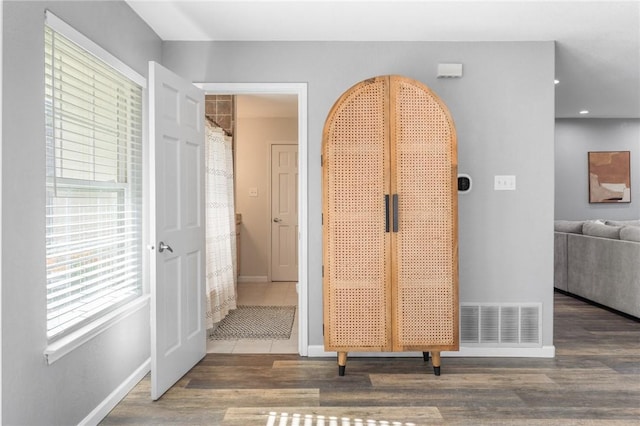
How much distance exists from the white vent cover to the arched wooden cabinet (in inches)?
20.6

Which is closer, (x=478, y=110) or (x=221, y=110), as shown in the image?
(x=478, y=110)

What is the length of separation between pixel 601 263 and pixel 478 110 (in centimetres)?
273

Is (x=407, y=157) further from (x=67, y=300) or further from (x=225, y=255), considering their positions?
(x=225, y=255)

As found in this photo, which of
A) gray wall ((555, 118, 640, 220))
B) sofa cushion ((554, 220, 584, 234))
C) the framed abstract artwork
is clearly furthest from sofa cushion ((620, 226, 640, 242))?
the framed abstract artwork

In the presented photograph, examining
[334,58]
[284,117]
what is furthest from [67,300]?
[284,117]

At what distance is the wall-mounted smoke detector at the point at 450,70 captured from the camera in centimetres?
335

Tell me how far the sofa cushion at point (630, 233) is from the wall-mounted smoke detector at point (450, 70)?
265 centimetres

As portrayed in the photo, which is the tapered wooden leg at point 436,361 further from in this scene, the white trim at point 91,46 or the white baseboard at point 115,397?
the white trim at point 91,46

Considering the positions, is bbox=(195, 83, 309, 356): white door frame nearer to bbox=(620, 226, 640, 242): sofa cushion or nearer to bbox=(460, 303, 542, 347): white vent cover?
bbox=(460, 303, 542, 347): white vent cover

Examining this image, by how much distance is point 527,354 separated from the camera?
3.43 m

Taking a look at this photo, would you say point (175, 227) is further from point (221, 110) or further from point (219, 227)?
point (221, 110)

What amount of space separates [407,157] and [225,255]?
2.40 metres

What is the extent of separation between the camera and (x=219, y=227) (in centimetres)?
447

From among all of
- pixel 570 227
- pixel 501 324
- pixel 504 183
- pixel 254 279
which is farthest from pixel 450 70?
pixel 254 279
